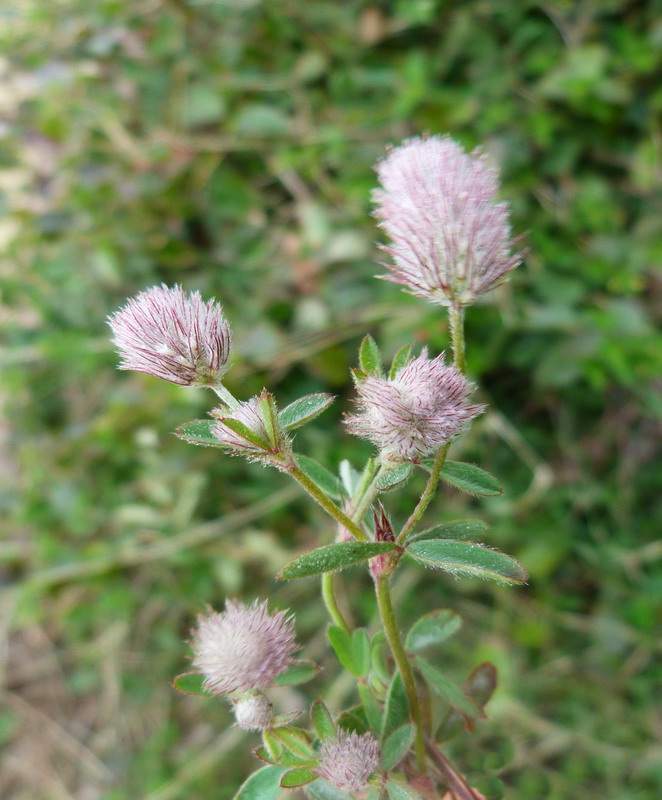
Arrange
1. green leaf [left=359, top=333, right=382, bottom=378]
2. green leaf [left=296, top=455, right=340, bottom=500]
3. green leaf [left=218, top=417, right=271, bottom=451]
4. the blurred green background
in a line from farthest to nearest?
the blurred green background → green leaf [left=296, top=455, right=340, bottom=500] → green leaf [left=359, top=333, right=382, bottom=378] → green leaf [left=218, top=417, right=271, bottom=451]

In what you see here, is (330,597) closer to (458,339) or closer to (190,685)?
(190,685)

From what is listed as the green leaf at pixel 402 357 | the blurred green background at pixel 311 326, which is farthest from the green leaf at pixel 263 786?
the blurred green background at pixel 311 326

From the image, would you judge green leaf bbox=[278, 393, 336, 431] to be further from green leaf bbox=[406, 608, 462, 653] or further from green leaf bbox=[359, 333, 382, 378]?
green leaf bbox=[406, 608, 462, 653]

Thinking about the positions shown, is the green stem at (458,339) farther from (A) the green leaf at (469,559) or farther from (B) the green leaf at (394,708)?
(B) the green leaf at (394,708)

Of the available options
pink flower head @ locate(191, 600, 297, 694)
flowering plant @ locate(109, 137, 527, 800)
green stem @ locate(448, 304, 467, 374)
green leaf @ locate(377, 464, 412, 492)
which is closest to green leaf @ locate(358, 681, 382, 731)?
flowering plant @ locate(109, 137, 527, 800)

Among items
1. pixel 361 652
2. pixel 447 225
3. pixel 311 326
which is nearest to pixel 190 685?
pixel 361 652

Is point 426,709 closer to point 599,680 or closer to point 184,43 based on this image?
point 599,680

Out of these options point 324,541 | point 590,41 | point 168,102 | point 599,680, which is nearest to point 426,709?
point 324,541
